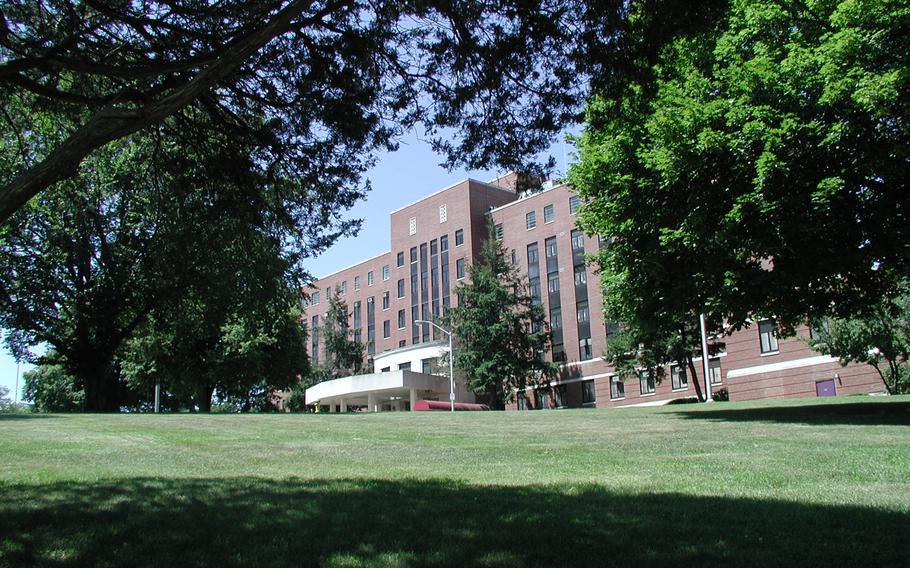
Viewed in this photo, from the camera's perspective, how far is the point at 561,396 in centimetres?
7031

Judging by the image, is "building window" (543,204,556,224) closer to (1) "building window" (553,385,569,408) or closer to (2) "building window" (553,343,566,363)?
(2) "building window" (553,343,566,363)

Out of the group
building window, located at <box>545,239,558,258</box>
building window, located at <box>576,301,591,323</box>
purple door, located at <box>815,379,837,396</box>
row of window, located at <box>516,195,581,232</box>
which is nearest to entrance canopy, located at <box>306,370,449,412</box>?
building window, located at <box>576,301,591,323</box>

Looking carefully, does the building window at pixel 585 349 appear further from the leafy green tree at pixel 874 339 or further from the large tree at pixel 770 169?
the large tree at pixel 770 169

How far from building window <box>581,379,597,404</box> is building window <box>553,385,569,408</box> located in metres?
2.06

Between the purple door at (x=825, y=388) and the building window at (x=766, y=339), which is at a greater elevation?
the building window at (x=766, y=339)

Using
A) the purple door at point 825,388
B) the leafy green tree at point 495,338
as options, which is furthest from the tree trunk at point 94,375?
the purple door at point 825,388

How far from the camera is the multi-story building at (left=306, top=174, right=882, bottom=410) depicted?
Answer: 49.0 meters

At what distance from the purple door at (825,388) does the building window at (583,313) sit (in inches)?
943

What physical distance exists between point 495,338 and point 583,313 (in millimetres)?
14664

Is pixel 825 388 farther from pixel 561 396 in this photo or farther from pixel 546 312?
pixel 546 312

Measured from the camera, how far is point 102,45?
10164mm

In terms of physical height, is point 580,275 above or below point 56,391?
above

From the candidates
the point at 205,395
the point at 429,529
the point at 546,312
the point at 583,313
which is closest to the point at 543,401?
the point at 546,312

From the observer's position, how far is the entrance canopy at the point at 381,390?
65.2 metres
